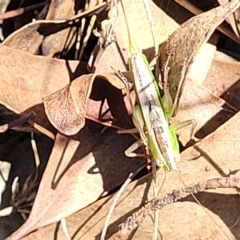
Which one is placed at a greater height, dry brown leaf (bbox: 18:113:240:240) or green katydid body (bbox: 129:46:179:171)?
green katydid body (bbox: 129:46:179:171)

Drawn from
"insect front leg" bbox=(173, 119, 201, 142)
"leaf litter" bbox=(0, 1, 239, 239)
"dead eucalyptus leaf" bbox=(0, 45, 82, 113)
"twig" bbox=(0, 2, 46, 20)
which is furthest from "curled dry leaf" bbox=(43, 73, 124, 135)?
"twig" bbox=(0, 2, 46, 20)

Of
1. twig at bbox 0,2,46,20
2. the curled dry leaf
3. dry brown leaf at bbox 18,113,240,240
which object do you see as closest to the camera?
the curled dry leaf

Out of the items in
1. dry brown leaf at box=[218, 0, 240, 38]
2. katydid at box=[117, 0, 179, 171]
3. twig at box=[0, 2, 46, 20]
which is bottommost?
katydid at box=[117, 0, 179, 171]

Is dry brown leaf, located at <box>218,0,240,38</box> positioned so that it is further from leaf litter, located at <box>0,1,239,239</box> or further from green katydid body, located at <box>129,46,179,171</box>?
green katydid body, located at <box>129,46,179,171</box>

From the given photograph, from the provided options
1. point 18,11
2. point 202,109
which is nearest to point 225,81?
point 202,109

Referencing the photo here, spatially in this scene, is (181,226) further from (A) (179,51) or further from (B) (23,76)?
(B) (23,76)

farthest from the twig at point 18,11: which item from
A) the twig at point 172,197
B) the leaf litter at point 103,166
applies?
the twig at point 172,197
